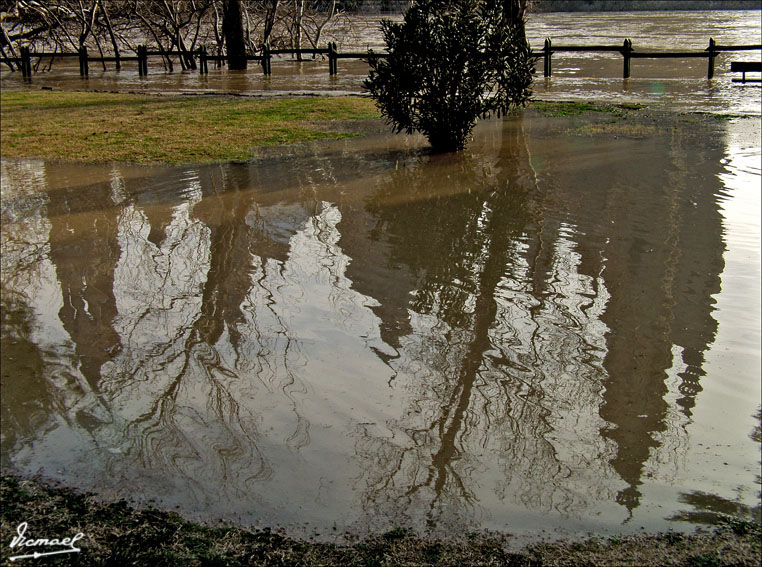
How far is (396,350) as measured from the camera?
5621 millimetres

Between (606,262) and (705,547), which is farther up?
(606,262)

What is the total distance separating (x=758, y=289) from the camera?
659 centimetres

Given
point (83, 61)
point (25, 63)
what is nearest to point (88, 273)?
point (83, 61)

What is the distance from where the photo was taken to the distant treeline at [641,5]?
3356 inches

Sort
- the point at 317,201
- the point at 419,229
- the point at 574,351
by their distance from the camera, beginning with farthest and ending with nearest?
1. the point at 317,201
2. the point at 419,229
3. the point at 574,351

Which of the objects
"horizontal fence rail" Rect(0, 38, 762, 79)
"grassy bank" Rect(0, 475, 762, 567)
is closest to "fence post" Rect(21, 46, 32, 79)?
"horizontal fence rail" Rect(0, 38, 762, 79)

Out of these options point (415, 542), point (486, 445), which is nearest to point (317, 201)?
point (486, 445)

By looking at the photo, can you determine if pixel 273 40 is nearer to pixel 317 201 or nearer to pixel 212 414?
pixel 317 201

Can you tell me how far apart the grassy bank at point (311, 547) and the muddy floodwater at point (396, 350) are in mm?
128

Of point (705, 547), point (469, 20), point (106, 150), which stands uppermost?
point (469, 20)

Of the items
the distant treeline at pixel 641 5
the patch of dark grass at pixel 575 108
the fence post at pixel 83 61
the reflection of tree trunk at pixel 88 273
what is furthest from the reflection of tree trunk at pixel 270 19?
the distant treeline at pixel 641 5

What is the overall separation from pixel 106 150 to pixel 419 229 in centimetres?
689

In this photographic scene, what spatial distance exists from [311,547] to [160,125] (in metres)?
13.6

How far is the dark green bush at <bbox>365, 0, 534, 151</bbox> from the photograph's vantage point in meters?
12.1
